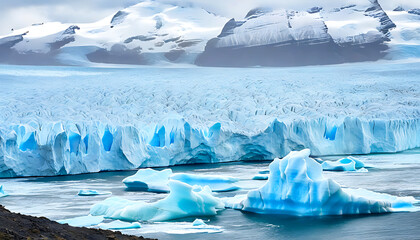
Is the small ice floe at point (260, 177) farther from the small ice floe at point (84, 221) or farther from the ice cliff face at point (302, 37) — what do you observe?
the ice cliff face at point (302, 37)

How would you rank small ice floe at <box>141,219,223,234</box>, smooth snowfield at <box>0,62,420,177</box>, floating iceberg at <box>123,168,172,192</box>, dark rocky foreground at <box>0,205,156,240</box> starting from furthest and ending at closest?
smooth snowfield at <box>0,62,420,177</box> < floating iceberg at <box>123,168,172,192</box> < small ice floe at <box>141,219,223,234</box> < dark rocky foreground at <box>0,205,156,240</box>

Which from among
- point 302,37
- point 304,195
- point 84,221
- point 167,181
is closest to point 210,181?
point 167,181

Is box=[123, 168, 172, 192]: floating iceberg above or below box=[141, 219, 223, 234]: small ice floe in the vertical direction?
below

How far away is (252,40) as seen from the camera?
124 ft

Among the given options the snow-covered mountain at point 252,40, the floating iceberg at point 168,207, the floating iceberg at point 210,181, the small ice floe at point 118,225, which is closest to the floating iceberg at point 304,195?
the floating iceberg at point 168,207

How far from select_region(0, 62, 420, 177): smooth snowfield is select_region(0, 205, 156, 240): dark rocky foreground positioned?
9.58m

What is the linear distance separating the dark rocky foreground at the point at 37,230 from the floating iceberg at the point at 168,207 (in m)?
2.94

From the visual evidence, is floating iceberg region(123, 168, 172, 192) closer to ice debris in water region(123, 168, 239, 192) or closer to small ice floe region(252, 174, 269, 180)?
ice debris in water region(123, 168, 239, 192)

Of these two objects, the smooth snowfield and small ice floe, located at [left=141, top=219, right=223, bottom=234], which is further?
the smooth snowfield

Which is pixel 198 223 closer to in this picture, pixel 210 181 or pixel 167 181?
pixel 210 181

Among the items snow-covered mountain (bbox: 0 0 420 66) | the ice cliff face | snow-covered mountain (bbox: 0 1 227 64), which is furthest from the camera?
snow-covered mountain (bbox: 0 1 227 64)

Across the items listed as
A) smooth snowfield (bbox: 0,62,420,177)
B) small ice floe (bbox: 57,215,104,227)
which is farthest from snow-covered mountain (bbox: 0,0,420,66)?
small ice floe (bbox: 57,215,104,227)

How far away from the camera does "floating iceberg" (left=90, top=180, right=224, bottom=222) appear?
9.33m

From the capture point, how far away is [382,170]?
15.2 metres
